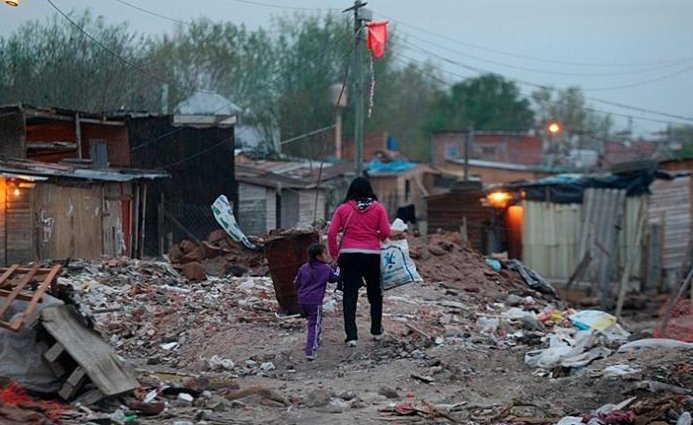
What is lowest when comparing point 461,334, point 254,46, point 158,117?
point 461,334

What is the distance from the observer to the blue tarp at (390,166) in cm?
3959

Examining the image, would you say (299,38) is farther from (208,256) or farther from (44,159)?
(208,256)

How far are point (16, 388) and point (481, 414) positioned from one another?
3.63 meters

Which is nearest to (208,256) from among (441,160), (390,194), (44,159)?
(44,159)

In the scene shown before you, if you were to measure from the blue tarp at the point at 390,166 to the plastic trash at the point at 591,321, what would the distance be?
2563cm

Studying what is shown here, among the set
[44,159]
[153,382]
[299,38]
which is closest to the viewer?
[153,382]

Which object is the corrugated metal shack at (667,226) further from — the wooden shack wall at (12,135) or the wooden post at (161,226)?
the wooden shack wall at (12,135)

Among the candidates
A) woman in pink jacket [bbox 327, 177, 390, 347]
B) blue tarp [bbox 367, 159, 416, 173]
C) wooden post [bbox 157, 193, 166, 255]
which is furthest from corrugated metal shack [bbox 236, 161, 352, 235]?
woman in pink jacket [bbox 327, 177, 390, 347]

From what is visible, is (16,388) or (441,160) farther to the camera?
(441,160)

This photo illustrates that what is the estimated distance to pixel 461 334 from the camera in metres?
12.0

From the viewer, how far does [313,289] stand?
34.2ft

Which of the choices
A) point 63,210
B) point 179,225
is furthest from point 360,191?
point 179,225

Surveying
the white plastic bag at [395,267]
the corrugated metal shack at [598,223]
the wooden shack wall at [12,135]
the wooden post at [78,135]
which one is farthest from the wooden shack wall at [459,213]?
the white plastic bag at [395,267]

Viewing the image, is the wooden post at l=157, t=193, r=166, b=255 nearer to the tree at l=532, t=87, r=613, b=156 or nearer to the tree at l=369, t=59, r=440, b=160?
the tree at l=369, t=59, r=440, b=160
